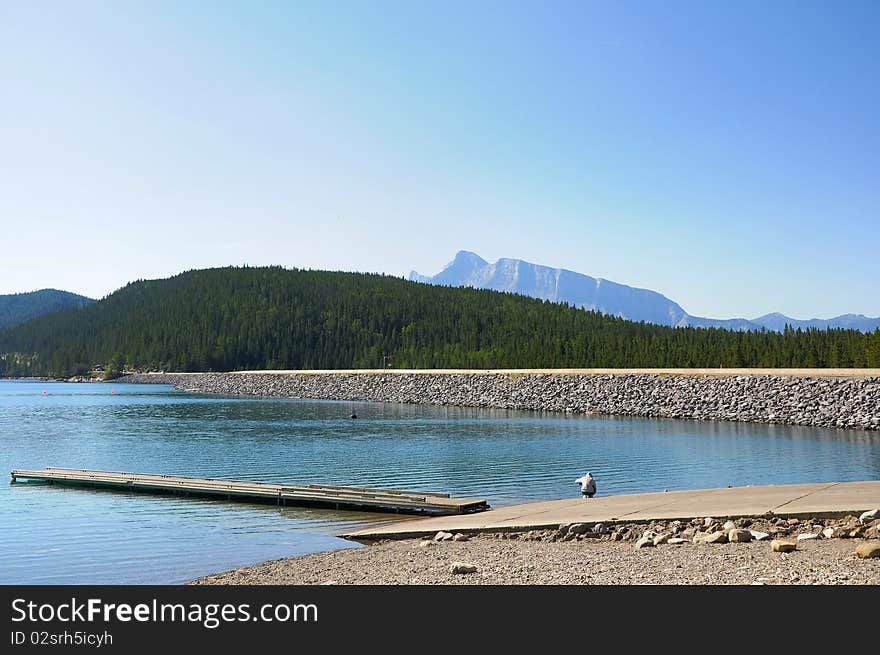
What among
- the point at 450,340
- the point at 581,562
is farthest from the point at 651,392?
the point at 450,340

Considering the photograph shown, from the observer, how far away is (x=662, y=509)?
1978 centimetres

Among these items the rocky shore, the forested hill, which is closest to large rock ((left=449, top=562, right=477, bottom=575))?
the rocky shore

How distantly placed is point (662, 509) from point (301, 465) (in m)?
21.2

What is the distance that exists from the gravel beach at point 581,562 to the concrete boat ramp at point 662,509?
0.70 meters

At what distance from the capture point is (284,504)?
2595 centimetres

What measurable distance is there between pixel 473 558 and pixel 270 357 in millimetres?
171433

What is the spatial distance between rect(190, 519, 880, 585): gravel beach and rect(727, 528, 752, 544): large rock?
0.24 meters

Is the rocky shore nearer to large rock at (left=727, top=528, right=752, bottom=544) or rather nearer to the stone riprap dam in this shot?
large rock at (left=727, top=528, right=752, bottom=544)

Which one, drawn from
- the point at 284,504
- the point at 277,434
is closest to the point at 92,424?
the point at 277,434

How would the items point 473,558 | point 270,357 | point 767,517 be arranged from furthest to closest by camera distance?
point 270,357
point 767,517
point 473,558

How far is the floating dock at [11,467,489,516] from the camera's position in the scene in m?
23.8

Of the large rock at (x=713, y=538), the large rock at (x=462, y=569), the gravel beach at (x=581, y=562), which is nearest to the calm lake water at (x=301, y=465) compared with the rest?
the gravel beach at (x=581, y=562)
